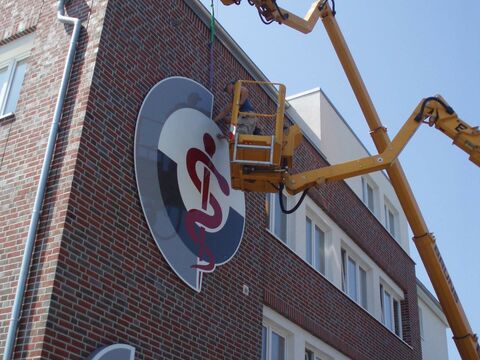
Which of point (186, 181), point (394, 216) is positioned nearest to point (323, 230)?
point (186, 181)

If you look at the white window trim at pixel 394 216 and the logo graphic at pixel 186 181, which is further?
the white window trim at pixel 394 216

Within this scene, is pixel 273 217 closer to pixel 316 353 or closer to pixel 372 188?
pixel 316 353

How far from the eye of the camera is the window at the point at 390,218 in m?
22.4

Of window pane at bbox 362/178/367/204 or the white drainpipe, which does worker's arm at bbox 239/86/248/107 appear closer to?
the white drainpipe

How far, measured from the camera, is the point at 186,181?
1072 cm

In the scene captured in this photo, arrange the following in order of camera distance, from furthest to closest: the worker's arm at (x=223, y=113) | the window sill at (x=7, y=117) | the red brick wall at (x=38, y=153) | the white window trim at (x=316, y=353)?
the white window trim at (x=316, y=353)
the worker's arm at (x=223, y=113)
the window sill at (x=7, y=117)
the red brick wall at (x=38, y=153)

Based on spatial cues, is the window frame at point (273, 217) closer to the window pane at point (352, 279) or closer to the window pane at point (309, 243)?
the window pane at point (309, 243)

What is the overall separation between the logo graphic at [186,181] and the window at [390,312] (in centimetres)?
925

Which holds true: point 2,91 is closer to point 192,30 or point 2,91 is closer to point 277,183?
point 192,30

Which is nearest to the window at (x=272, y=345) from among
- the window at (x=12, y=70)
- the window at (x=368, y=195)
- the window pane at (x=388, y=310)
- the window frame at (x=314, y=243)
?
the window frame at (x=314, y=243)

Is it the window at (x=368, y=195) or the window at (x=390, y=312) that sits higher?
the window at (x=368, y=195)

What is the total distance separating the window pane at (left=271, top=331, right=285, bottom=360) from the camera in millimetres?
13180

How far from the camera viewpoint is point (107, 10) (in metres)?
10.1

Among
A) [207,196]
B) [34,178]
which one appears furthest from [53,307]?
[207,196]
